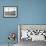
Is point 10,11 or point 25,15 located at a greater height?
point 10,11

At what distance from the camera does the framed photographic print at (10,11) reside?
471 centimetres

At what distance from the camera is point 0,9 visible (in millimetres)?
4707

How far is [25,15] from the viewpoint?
475cm

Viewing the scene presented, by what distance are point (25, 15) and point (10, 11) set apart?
559 millimetres

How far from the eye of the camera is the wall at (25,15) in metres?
4.74

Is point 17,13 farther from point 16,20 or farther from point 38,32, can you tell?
point 38,32

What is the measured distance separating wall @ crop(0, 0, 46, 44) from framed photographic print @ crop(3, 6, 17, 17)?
133 mm

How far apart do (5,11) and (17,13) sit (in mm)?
436

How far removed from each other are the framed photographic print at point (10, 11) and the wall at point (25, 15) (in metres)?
0.13

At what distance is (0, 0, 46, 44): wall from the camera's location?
4.74 meters

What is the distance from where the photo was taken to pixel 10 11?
4727 mm

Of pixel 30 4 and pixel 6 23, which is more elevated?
pixel 30 4

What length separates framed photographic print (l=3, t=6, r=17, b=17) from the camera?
15.4ft

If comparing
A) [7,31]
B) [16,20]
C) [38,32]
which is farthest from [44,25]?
[7,31]
